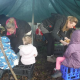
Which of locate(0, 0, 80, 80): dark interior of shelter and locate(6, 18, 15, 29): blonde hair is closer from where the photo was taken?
locate(6, 18, 15, 29): blonde hair

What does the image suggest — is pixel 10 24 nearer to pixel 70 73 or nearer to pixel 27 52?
pixel 27 52

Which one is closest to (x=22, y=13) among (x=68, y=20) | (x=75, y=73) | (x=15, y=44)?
(x=15, y=44)

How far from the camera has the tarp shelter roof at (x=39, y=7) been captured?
4321mm

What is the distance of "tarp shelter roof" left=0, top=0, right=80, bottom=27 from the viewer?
4321 millimetres

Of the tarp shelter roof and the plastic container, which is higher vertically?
the tarp shelter roof

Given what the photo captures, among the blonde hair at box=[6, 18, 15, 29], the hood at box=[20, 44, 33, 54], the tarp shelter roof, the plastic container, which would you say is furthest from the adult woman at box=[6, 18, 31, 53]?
the plastic container

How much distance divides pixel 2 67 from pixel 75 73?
1.68m

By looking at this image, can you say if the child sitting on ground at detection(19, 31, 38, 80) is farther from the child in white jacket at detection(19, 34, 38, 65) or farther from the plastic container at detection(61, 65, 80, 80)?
the plastic container at detection(61, 65, 80, 80)

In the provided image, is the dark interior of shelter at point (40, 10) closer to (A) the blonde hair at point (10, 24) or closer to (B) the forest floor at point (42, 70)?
(B) the forest floor at point (42, 70)

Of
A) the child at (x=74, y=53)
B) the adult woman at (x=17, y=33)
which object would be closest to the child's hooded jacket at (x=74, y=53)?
the child at (x=74, y=53)

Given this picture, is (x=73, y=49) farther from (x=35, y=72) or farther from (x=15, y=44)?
(x=15, y=44)

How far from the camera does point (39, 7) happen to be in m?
4.72

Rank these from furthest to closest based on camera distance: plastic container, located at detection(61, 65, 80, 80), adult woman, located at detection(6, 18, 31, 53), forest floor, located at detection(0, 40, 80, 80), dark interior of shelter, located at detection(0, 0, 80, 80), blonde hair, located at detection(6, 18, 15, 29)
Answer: dark interior of shelter, located at detection(0, 0, 80, 80) < adult woman, located at detection(6, 18, 31, 53) < forest floor, located at detection(0, 40, 80, 80) < blonde hair, located at detection(6, 18, 15, 29) < plastic container, located at detection(61, 65, 80, 80)

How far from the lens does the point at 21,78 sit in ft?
10.4
